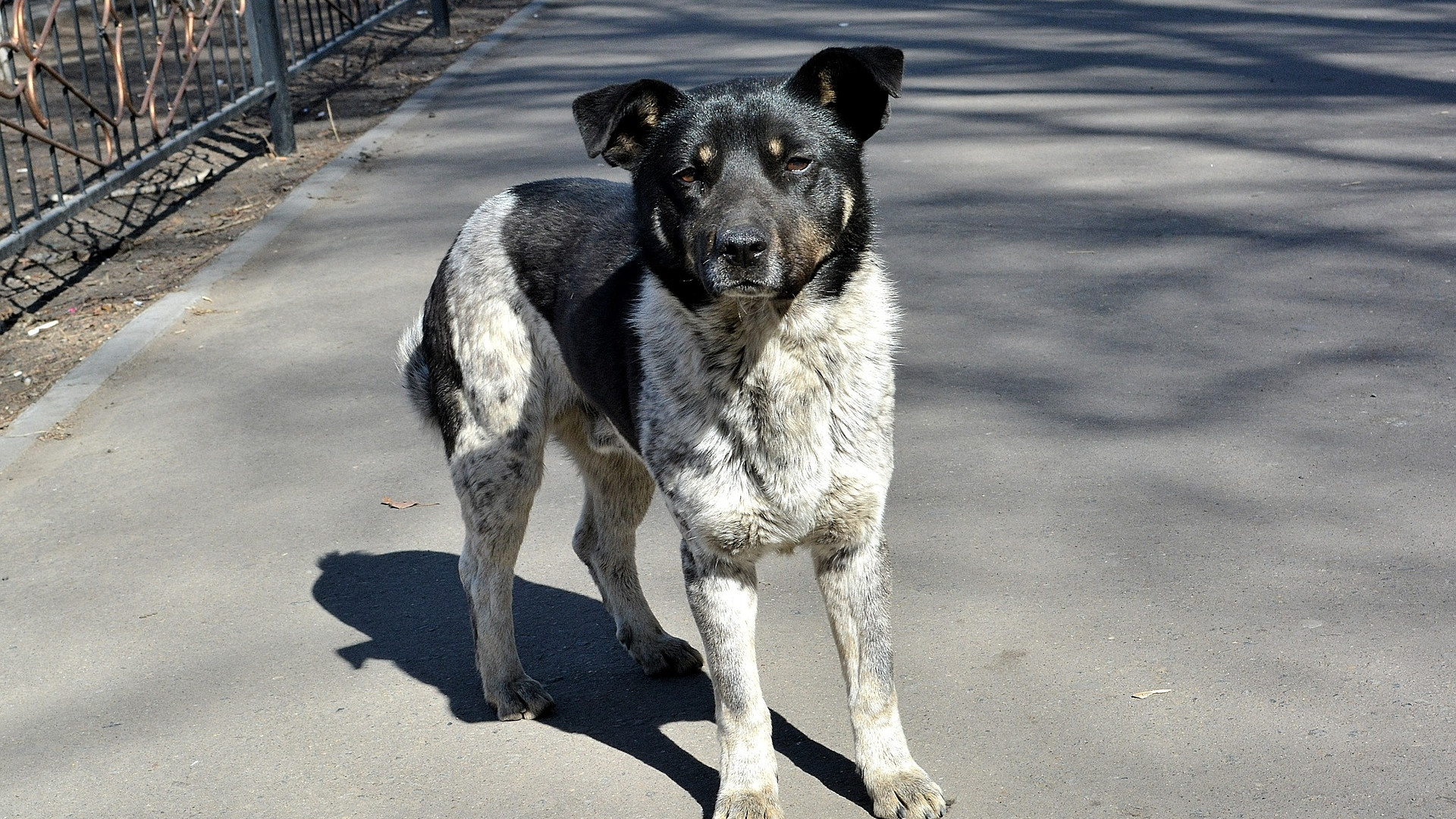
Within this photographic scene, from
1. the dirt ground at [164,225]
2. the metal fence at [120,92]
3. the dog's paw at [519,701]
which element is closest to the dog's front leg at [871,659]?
the dog's paw at [519,701]

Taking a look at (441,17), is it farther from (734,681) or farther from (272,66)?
(734,681)

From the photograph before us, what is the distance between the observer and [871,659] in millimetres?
3432

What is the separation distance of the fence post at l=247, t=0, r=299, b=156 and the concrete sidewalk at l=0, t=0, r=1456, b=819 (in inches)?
65.9

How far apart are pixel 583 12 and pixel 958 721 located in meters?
12.7

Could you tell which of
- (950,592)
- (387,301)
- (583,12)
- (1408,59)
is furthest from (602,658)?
(583,12)

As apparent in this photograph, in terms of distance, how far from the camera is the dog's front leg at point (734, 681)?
335 centimetres

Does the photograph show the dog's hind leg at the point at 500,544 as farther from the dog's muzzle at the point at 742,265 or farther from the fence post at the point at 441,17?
the fence post at the point at 441,17

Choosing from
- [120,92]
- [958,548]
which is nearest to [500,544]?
[958,548]

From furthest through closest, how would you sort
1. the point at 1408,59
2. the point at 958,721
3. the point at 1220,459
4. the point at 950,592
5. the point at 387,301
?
the point at 1408,59 < the point at 387,301 < the point at 1220,459 < the point at 950,592 < the point at 958,721

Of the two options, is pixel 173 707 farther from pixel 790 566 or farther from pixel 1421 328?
pixel 1421 328

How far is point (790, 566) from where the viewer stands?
4.66 m

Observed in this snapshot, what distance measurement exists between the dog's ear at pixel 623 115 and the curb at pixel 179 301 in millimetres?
3481

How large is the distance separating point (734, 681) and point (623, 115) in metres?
1.36

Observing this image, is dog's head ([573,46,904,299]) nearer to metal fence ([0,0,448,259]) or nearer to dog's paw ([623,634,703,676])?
dog's paw ([623,634,703,676])
